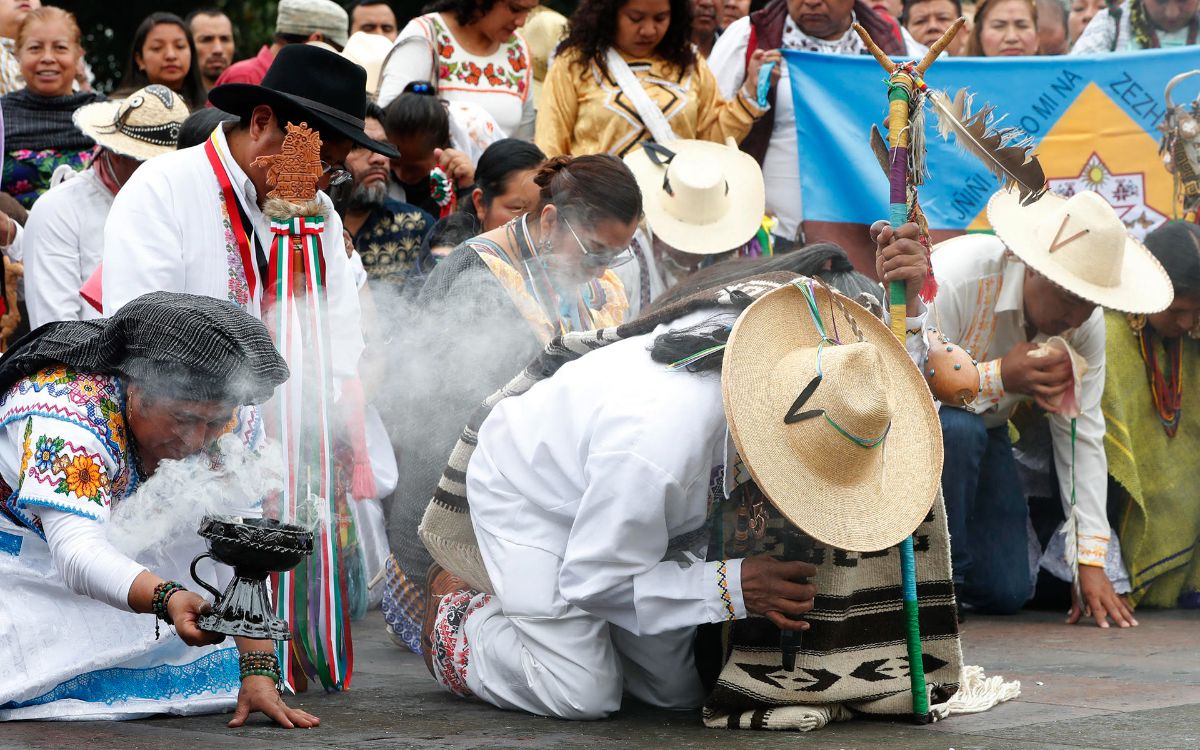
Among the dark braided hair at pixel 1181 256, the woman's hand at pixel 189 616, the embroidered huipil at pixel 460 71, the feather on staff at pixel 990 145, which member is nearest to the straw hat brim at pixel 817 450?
the feather on staff at pixel 990 145

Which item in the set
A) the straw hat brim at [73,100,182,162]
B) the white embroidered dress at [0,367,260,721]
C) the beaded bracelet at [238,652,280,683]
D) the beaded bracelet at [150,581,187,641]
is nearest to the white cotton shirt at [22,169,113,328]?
the straw hat brim at [73,100,182,162]

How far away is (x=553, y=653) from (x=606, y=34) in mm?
3454

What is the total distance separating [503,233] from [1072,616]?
240cm

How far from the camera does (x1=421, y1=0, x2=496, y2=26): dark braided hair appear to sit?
6.25 metres

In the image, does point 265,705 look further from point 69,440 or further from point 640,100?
point 640,100

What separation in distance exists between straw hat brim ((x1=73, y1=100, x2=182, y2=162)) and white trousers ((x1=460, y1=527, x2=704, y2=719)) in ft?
7.96

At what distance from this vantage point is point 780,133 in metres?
6.61

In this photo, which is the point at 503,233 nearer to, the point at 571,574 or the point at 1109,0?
the point at 571,574

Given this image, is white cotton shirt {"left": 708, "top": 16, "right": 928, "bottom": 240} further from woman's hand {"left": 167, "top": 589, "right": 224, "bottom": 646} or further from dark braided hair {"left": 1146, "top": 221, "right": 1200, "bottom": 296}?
woman's hand {"left": 167, "top": 589, "right": 224, "bottom": 646}

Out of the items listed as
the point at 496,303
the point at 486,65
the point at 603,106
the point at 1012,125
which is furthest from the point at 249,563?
the point at 1012,125

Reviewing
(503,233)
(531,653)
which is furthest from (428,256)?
(531,653)

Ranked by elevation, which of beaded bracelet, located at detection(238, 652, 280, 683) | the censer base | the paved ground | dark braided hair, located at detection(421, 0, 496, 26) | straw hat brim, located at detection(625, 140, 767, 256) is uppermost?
dark braided hair, located at detection(421, 0, 496, 26)

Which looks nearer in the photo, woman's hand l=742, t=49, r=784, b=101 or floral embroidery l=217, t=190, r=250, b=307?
floral embroidery l=217, t=190, r=250, b=307

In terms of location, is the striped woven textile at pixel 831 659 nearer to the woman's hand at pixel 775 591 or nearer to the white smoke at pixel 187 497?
the woman's hand at pixel 775 591
